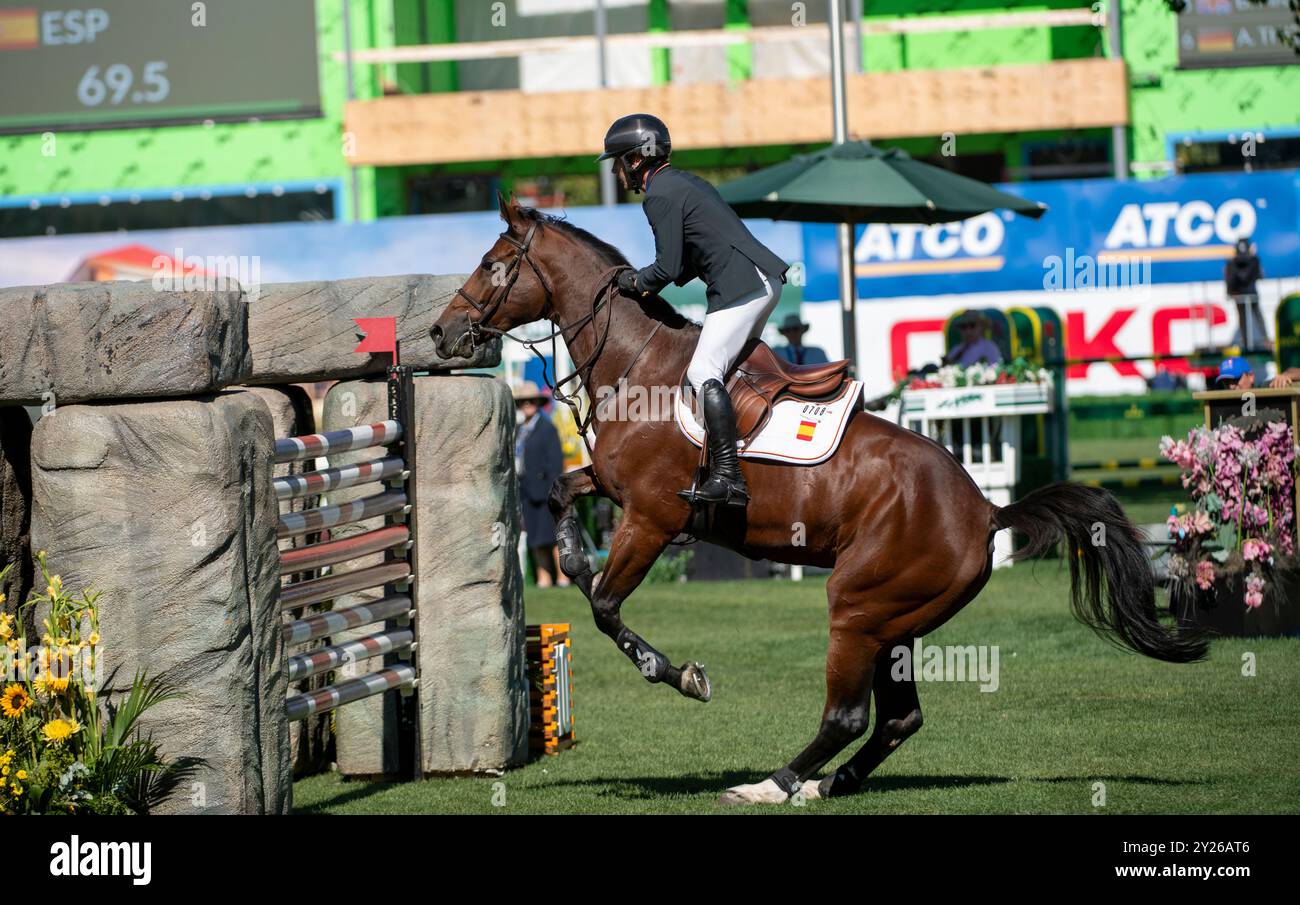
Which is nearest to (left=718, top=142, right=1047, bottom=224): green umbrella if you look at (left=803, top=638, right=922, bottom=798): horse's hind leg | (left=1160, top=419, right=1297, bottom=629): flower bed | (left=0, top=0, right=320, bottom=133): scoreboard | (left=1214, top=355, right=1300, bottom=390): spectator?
(left=1214, top=355, right=1300, bottom=390): spectator

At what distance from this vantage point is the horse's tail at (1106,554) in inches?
272

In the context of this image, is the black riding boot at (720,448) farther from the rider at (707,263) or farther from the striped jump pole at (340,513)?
the striped jump pole at (340,513)

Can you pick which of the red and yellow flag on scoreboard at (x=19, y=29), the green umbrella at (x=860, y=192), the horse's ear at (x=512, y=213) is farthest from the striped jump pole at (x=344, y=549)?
the red and yellow flag on scoreboard at (x=19, y=29)

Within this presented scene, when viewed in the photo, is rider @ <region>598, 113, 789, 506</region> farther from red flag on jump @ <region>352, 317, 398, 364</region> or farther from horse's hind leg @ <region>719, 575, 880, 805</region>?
red flag on jump @ <region>352, 317, 398, 364</region>

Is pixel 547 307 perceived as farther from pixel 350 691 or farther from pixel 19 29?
pixel 19 29

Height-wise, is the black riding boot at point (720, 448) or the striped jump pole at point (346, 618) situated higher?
the black riding boot at point (720, 448)

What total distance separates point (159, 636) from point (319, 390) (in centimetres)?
1321

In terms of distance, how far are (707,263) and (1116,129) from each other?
21.7 metres

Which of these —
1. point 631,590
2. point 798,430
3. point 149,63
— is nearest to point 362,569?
point 631,590

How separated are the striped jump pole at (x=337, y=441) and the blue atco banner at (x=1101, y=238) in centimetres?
1566
